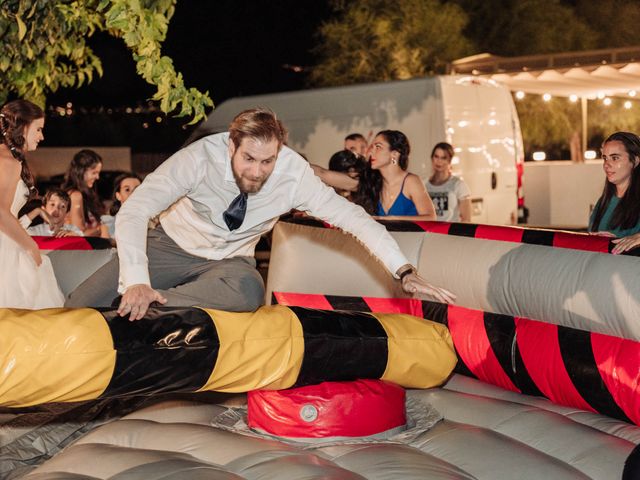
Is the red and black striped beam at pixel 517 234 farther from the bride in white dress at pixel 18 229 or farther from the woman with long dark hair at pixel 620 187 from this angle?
the bride in white dress at pixel 18 229

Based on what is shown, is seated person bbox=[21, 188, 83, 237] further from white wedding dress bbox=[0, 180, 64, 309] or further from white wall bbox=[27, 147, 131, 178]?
white wall bbox=[27, 147, 131, 178]

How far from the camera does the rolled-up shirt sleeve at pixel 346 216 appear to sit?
3.53 meters

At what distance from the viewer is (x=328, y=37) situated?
79.5ft

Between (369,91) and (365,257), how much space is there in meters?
5.45

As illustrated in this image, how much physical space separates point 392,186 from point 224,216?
2.22 m

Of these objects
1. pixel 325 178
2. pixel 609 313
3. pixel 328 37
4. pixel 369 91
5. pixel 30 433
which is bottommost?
Answer: pixel 30 433

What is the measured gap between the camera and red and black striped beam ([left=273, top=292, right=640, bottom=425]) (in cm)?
334

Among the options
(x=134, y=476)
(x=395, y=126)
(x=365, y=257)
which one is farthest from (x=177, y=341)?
(x=395, y=126)

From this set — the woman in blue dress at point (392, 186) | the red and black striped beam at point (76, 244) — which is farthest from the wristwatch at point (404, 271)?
the red and black striped beam at point (76, 244)

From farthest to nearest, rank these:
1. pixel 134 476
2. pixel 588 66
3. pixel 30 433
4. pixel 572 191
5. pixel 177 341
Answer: pixel 572 191 → pixel 588 66 → pixel 30 433 → pixel 177 341 → pixel 134 476

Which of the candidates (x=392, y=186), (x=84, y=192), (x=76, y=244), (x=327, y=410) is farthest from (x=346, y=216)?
(x=84, y=192)

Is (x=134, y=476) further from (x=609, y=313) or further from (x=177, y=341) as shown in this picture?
(x=609, y=313)

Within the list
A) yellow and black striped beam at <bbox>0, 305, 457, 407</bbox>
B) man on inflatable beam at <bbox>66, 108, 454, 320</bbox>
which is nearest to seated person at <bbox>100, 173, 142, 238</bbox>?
man on inflatable beam at <bbox>66, 108, 454, 320</bbox>

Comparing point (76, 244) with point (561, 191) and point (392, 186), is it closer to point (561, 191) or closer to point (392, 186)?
point (392, 186)
